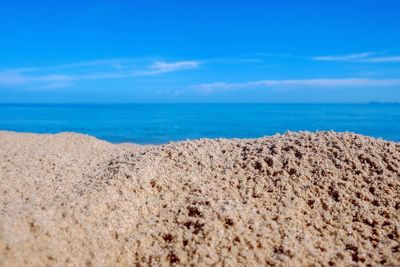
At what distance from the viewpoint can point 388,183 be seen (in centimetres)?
413

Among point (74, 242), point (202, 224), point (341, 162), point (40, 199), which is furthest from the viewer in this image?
point (341, 162)

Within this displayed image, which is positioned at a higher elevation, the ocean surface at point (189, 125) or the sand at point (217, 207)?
the sand at point (217, 207)

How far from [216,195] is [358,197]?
1398 millimetres

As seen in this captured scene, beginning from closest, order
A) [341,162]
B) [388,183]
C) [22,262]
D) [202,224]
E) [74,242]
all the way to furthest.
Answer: [22,262] < [74,242] < [202,224] < [388,183] < [341,162]

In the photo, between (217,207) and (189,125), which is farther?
(189,125)

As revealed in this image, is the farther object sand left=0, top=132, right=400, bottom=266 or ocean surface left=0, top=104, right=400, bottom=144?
ocean surface left=0, top=104, right=400, bottom=144

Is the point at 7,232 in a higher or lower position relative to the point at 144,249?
higher

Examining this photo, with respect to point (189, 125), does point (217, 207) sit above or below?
above

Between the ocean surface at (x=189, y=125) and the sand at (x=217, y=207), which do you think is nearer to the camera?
the sand at (x=217, y=207)

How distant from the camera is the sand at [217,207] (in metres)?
3.14

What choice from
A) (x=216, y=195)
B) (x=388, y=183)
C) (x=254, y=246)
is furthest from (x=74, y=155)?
(x=388, y=183)

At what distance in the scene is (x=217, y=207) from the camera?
3.62m

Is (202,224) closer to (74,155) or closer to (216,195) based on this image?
(216,195)

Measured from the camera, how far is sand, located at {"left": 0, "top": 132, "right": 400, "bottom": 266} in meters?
3.14
